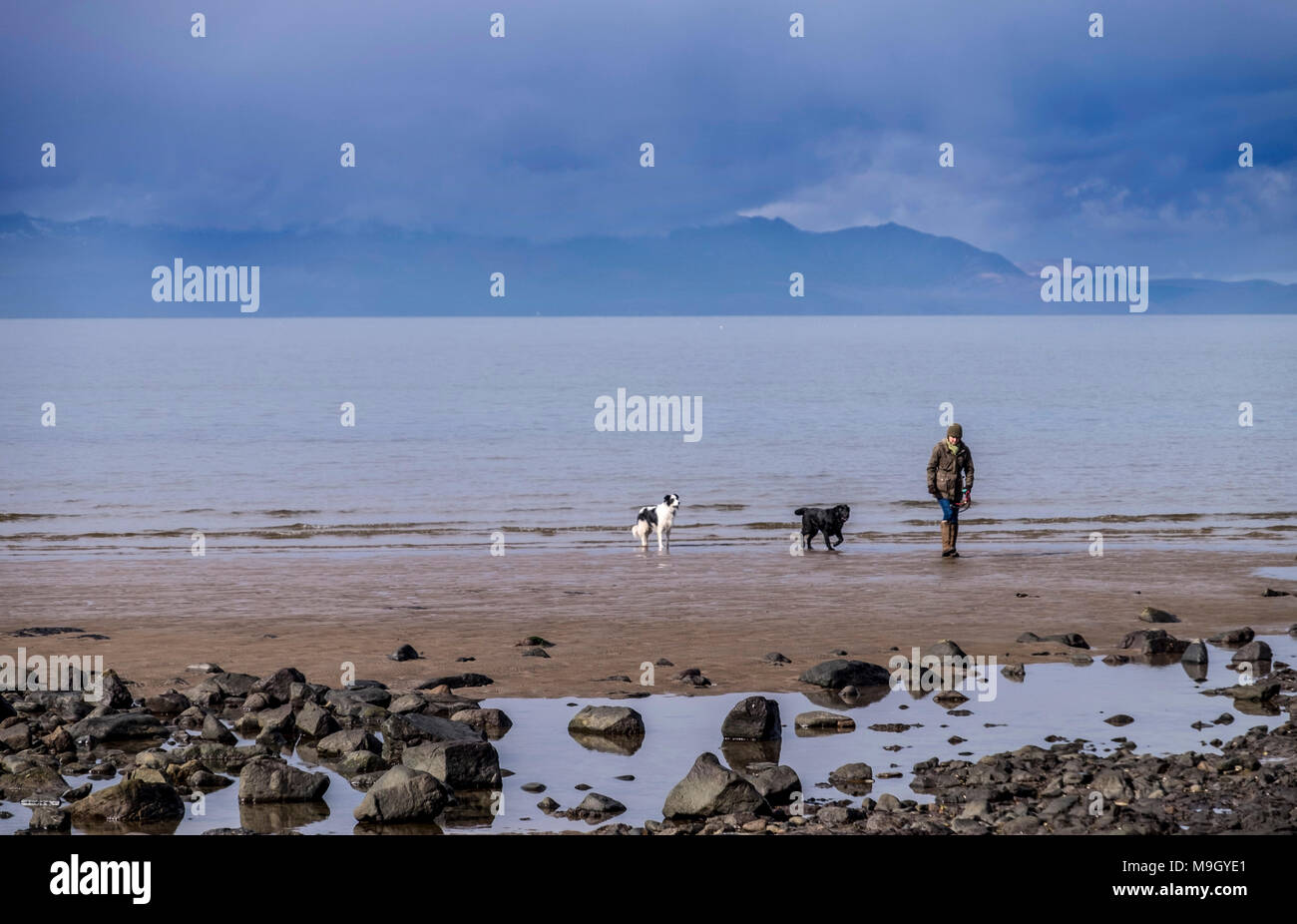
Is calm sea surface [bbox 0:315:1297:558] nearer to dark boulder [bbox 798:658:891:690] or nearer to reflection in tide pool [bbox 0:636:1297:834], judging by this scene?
dark boulder [bbox 798:658:891:690]

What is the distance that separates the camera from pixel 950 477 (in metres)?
26.2

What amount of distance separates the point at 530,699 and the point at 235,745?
3338 mm

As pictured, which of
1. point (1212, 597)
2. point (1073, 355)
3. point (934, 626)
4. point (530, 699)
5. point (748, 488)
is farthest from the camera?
point (1073, 355)

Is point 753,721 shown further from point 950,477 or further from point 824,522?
point 824,522

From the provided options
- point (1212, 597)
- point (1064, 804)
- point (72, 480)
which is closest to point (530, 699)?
point (1064, 804)

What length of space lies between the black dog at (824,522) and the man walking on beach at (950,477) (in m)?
2.29

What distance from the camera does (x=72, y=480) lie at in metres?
44.4

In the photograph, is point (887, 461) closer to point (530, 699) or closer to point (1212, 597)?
point (1212, 597)

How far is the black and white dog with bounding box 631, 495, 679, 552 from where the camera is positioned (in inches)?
1119

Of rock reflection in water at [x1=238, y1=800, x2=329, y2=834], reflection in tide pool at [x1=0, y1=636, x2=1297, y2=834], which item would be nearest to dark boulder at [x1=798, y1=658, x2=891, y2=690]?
reflection in tide pool at [x1=0, y1=636, x2=1297, y2=834]

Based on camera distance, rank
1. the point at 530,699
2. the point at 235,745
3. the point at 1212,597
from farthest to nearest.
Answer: the point at 1212,597
the point at 530,699
the point at 235,745

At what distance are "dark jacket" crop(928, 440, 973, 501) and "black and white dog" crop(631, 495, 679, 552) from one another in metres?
5.18

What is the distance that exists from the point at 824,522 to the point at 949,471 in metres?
3.11
